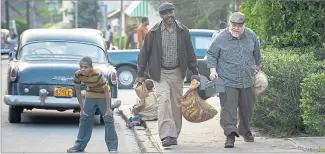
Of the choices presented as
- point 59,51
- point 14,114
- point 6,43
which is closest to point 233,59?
point 14,114

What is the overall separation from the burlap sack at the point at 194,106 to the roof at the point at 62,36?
4.99 metres

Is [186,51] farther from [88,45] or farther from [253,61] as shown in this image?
[88,45]

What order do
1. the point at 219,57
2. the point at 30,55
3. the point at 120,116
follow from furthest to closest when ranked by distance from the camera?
1. the point at 120,116
2. the point at 30,55
3. the point at 219,57

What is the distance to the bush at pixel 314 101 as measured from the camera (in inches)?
387

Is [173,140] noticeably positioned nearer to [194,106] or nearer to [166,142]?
[166,142]

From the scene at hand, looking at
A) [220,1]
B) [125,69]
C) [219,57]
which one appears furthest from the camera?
[220,1]

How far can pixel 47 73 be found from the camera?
13477 mm

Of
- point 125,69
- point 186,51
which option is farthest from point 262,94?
point 125,69

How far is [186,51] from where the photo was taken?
10367mm

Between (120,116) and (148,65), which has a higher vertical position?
(148,65)

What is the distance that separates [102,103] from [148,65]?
77 cm

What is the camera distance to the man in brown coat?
1019 cm

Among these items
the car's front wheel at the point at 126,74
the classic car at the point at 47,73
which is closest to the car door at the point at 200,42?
the car's front wheel at the point at 126,74

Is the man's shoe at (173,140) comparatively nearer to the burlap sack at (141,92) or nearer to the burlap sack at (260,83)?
the burlap sack at (260,83)
